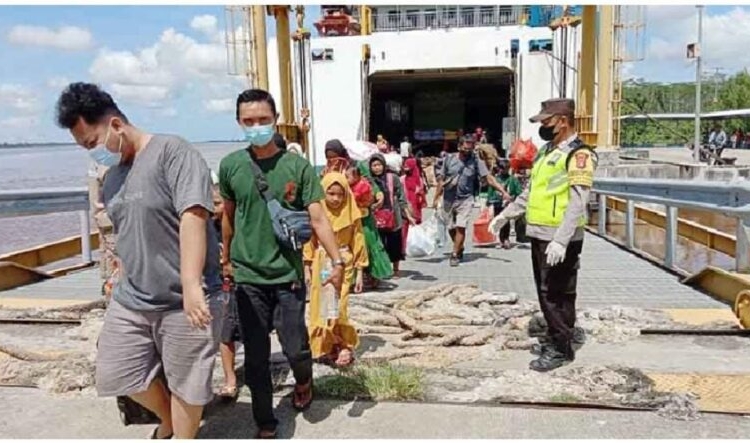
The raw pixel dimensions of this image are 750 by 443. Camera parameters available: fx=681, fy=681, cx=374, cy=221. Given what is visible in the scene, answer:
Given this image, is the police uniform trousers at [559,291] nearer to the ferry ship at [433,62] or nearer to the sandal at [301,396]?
the sandal at [301,396]

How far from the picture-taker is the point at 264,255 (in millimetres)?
3234

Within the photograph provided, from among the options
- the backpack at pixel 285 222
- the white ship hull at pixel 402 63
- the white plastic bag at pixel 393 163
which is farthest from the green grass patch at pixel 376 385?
the white ship hull at pixel 402 63

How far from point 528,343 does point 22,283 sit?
5.53 m

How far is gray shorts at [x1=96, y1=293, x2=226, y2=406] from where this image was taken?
2.76 metres

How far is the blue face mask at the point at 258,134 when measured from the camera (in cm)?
317

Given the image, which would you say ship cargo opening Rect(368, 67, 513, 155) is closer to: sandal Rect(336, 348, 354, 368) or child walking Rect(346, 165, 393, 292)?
child walking Rect(346, 165, 393, 292)

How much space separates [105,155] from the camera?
8.91ft

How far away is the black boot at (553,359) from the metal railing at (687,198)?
6.01 feet

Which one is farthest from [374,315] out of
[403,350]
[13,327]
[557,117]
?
[13,327]

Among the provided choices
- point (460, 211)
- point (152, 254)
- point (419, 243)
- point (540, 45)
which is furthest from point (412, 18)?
point (152, 254)

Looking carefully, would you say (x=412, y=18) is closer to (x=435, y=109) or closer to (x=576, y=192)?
(x=435, y=109)

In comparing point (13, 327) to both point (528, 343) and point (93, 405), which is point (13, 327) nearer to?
point (93, 405)

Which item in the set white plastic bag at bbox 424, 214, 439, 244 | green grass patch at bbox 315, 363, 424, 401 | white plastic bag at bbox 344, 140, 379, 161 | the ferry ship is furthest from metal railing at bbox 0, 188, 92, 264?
the ferry ship

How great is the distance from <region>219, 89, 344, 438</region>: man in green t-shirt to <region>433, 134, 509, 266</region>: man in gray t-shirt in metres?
4.71
